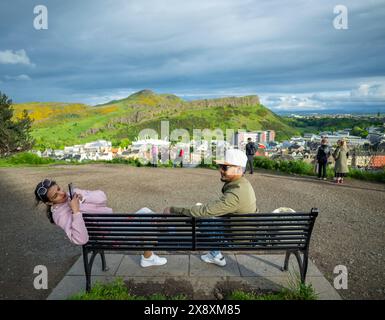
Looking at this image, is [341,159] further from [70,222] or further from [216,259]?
[70,222]

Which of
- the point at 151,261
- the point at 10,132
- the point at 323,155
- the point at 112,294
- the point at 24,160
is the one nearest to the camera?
the point at 112,294

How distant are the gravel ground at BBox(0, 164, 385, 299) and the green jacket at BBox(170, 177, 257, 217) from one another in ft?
5.06

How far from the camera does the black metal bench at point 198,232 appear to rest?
3086 millimetres

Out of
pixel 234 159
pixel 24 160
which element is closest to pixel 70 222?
pixel 234 159

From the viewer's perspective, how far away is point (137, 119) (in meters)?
120

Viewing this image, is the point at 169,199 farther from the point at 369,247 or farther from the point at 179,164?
the point at 179,164

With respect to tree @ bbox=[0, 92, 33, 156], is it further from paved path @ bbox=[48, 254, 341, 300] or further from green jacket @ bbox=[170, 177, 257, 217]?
green jacket @ bbox=[170, 177, 257, 217]

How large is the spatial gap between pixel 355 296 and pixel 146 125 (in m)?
106

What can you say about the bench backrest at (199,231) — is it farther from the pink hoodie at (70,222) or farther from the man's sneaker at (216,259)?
the man's sneaker at (216,259)

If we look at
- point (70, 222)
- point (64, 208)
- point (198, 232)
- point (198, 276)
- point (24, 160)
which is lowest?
Answer: point (198, 276)

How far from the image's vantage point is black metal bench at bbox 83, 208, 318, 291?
10.1 feet

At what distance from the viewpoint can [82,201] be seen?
10.5ft

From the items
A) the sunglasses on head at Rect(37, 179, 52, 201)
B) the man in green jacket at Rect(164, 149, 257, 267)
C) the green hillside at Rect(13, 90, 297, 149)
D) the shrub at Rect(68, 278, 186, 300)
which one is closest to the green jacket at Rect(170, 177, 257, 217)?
the man in green jacket at Rect(164, 149, 257, 267)

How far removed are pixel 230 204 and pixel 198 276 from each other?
44.6 inches
